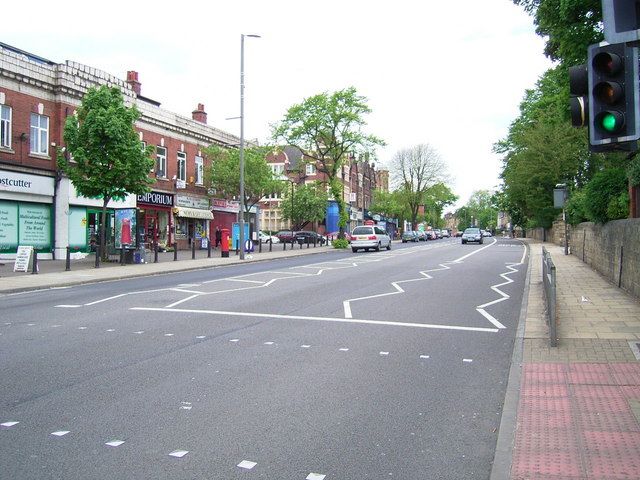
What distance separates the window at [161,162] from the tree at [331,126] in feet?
38.3

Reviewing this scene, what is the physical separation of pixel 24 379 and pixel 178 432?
2457 millimetres

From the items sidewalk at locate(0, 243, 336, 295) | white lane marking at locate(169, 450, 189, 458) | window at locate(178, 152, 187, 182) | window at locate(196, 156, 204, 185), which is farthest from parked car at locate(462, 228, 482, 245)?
white lane marking at locate(169, 450, 189, 458)

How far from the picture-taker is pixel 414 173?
85.9m

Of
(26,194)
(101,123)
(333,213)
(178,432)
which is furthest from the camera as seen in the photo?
(333,213)

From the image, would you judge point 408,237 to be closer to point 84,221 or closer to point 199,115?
point 199,115

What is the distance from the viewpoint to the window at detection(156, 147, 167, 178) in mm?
34500

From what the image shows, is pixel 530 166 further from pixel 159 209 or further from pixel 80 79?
pixel 80 79

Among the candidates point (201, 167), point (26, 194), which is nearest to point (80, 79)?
point (26, 194)

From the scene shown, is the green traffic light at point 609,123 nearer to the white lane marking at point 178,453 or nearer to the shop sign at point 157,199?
the white lane marking at point 178,453

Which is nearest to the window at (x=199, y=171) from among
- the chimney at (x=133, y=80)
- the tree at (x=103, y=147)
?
the chimney at (x=133, y=80)

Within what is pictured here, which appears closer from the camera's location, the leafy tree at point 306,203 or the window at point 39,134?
the window at point 39,134

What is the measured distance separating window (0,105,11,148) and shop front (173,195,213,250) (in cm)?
1233

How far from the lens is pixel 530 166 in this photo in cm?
4012

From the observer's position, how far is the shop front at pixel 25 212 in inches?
945
